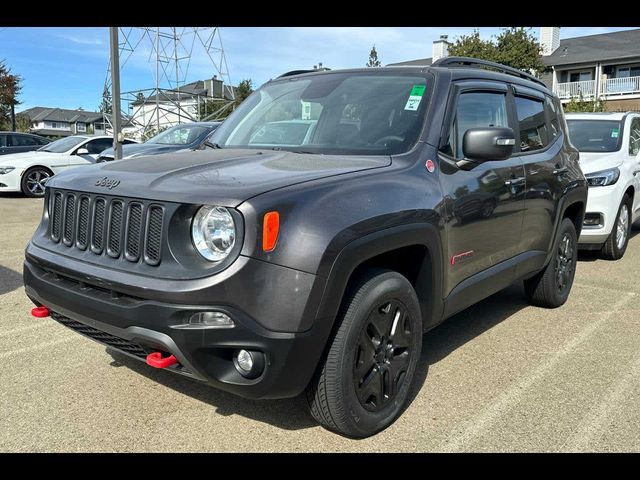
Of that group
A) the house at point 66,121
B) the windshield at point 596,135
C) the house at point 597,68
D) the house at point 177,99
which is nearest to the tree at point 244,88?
the house at point 177,99

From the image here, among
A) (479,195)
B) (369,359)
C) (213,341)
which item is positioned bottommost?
(369,359)

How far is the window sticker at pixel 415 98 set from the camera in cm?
348

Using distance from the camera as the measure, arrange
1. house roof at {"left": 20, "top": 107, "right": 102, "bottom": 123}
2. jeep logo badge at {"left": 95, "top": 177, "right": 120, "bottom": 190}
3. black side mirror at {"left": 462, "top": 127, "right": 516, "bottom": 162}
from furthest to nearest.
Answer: house roof at {"left": 20, "top": 107, "right": 102, "bottom": 123}, black side mirror at {"left": 462, "top": 127, "right": 516, "bottom": 162}, jeep logo badge at {"left": 95, "top": 177, "right": 120, "bottom": 190}

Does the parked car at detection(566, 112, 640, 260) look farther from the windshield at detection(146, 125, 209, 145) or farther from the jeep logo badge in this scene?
the windshield at detection(146, 125, 209, 145)

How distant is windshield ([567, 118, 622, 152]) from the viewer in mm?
7721

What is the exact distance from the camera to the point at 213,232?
98.1 inches

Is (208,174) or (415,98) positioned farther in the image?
(415,98)

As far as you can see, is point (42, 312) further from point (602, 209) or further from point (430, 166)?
point (602, 209)

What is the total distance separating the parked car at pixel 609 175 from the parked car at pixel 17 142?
43.2ft

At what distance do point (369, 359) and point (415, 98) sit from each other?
1.57 meters

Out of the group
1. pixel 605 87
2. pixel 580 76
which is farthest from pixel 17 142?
pixel 580 76

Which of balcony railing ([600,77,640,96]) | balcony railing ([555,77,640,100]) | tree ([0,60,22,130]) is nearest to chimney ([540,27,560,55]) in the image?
balcony railing ([555,77,640,100])

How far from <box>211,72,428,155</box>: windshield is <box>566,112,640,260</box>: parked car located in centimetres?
418

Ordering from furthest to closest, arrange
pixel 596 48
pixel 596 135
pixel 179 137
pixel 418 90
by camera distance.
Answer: pixel 596 48, pixel 179 137, pixel 596 135, pixel 418 90
